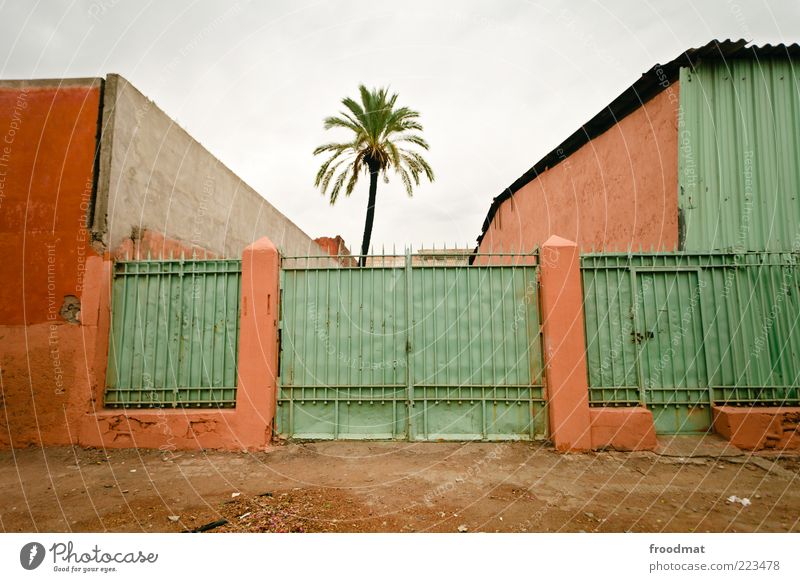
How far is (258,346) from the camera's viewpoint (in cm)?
600

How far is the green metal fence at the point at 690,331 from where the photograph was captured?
237 inches

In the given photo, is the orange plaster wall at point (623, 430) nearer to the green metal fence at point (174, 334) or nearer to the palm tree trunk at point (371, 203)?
the green metal fence at point (174, 334)

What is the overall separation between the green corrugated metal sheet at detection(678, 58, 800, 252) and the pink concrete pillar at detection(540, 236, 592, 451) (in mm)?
2988

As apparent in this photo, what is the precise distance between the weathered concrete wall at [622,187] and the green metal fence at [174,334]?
197 inches

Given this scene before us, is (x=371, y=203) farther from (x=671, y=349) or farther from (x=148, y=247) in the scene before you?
(x=671, y=349)

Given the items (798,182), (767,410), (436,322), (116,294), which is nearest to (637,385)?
(767,410)

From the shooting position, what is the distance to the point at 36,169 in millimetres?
6379

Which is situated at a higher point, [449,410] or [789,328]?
[789,328]

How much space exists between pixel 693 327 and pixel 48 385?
9544mm

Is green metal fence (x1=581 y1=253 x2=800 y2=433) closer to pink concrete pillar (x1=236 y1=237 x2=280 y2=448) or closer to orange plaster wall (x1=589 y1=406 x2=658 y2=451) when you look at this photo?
orange plaster wall (x1=589 y1=406 x2=658 y2=451)

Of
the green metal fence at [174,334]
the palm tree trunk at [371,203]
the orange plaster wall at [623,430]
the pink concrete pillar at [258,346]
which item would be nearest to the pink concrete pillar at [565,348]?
the orange plaster wall at [623,430]

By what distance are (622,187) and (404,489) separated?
27.2 ft

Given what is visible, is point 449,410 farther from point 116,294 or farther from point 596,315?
point 116,294

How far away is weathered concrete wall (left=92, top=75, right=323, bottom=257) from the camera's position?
639cm
